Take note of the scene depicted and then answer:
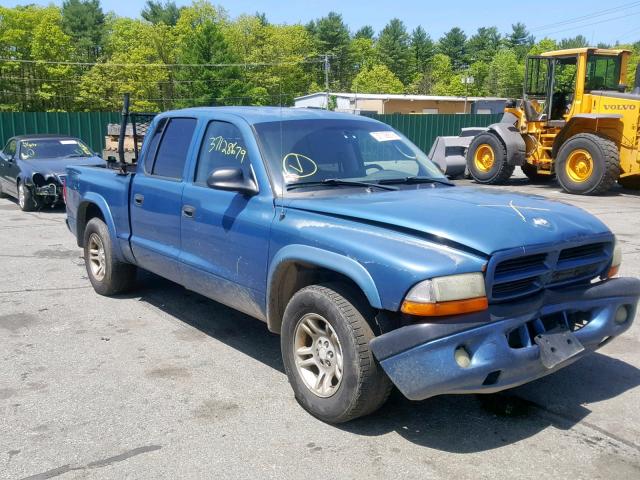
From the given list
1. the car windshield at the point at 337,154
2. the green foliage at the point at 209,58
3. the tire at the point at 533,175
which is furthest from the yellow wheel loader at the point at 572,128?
the green foliage at the point at 209,58

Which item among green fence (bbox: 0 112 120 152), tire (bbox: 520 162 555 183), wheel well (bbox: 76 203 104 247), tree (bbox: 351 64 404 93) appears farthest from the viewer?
tree (bbox: 351 64 404 93)

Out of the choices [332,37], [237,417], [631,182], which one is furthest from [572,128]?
[332,37]

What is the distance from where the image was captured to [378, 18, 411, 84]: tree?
355 feet

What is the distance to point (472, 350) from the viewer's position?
10.3ft

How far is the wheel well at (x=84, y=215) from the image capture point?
655 centimetres

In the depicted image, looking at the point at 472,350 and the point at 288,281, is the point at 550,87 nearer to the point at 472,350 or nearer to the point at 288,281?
the point at 288,281

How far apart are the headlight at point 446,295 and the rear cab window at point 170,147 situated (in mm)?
2595

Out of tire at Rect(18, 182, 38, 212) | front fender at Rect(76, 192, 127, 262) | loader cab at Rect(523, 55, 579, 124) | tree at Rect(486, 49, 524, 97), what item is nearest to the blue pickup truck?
front fender at Rect(76, 192, 127, 262)

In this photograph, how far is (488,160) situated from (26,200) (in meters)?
11.8

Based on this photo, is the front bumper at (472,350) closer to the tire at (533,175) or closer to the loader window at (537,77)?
the loader window at (537,77)

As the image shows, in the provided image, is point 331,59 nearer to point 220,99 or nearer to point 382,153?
point 220,99

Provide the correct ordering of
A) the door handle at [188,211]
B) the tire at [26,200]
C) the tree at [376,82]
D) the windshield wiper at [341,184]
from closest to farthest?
the windshield wiper at [341,184] < the door handle at [188,211] < the tire at [26,200] < the tree at [376,82]

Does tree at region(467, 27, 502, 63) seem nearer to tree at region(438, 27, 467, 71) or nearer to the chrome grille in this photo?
tree at region(438, 27, 467, 71)

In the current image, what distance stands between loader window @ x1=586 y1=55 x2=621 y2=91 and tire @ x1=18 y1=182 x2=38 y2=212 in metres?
13.0
